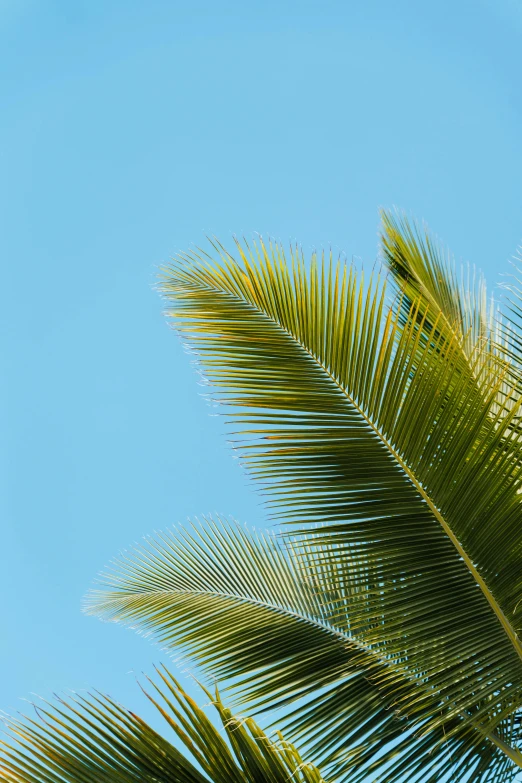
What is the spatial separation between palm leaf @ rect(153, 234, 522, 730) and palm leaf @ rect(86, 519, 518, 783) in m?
0.17

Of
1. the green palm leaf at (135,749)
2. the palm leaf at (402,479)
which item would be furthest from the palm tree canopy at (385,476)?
the green palm leaf at (135,749)

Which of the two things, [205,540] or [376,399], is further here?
[205,540]

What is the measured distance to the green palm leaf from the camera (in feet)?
6.19

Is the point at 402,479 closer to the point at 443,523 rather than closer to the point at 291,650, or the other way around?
the point at 443,523

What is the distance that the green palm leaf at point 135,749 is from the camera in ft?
6.19

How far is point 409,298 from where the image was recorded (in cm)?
393

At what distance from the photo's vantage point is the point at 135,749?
192 cm

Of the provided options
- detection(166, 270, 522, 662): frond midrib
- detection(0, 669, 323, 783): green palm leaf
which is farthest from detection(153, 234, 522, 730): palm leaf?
detection(0, 669, 323, 783): green palm leaf

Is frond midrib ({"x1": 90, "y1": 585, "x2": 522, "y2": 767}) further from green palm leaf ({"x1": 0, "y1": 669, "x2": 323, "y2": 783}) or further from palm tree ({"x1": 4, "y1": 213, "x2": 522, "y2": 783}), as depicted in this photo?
green palm leaf ({"x1": 0, "y1": 669, "x2": 323, "y2": 783})

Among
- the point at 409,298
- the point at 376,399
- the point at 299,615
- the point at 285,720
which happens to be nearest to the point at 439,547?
the point at 376,399

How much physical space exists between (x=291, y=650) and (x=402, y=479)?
1.28 meters

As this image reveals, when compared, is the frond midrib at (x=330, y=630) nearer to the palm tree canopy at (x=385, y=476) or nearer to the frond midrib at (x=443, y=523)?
Answer: the palm tree canopy at (x=385, y=476)

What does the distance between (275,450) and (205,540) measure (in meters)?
2.09

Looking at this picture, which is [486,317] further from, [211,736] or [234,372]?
[211,736]
